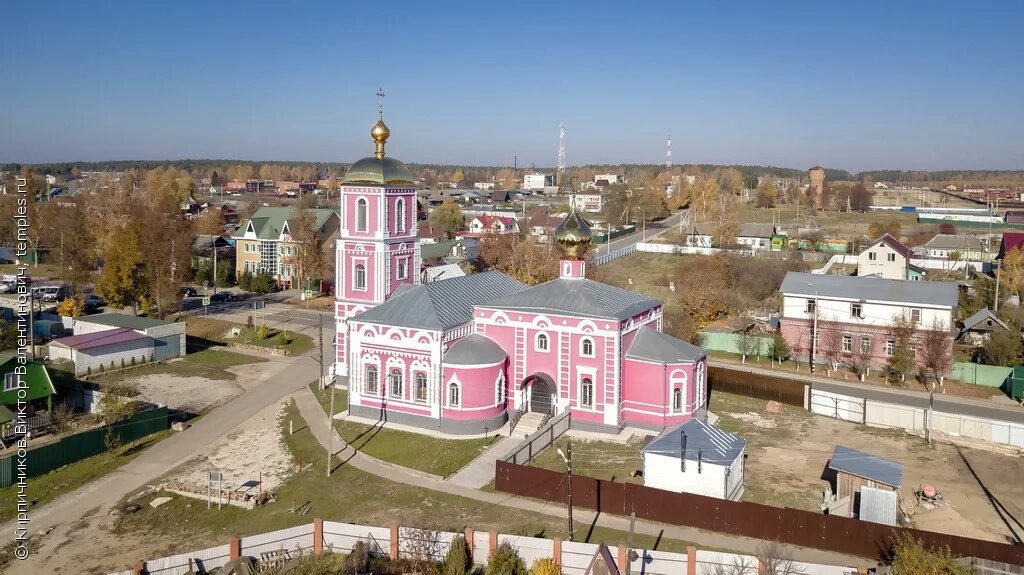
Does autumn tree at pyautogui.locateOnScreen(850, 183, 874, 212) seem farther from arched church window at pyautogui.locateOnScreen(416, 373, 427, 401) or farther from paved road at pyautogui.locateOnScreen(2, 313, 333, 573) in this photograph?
arched church window at pyautogui.locateOnScreen(416, 373, 427, 401)

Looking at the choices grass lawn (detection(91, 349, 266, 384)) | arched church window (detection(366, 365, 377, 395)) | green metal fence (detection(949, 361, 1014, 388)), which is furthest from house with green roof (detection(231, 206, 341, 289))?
green metal fence (detection(949, 361, 1014, 388))

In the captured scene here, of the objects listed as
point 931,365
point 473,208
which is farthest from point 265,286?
point 473,208

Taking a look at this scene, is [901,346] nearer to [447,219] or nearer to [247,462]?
[247,462]

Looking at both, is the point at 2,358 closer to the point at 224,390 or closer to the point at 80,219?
the point at 224,390

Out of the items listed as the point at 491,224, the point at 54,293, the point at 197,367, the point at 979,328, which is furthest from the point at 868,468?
the point at 491,224

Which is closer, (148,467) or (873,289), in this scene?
(148,467)

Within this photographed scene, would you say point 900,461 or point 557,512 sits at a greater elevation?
point 900,461
